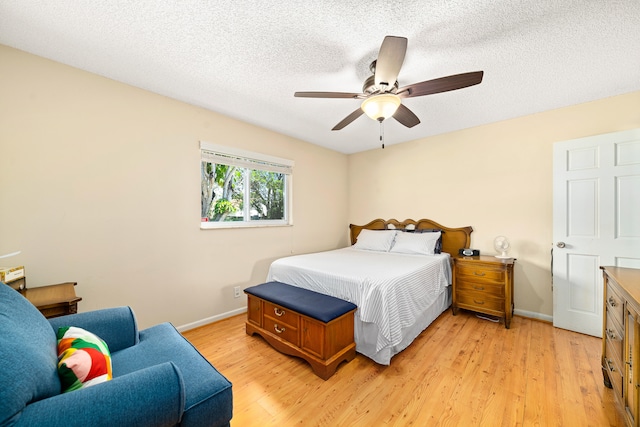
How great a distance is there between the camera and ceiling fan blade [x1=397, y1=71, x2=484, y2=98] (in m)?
1.57

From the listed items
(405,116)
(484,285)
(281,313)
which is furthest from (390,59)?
(484,285)

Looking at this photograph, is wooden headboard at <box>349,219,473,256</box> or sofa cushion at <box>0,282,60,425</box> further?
wooden headboard at <box>349,219,473,256</box>

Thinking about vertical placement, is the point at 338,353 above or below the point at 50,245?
below

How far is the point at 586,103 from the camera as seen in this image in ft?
8.54

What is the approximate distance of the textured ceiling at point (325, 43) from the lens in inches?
56.1

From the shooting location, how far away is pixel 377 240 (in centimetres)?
366

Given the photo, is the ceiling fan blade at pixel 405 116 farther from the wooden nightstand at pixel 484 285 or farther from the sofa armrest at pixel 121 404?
the sofa armrest at pixel 121 404

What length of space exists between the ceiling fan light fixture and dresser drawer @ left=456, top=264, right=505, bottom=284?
6.90ft

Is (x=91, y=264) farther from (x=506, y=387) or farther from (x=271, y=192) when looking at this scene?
(x=506, y=387)

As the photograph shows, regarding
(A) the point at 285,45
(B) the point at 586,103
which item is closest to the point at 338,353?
(A) the point at 285,45

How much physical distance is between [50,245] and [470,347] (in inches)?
140

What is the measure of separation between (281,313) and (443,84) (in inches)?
83.3

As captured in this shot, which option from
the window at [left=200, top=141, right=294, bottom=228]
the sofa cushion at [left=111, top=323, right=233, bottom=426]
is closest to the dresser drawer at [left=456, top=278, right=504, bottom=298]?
the window at [left=200, top=141, right=294, bottom=228]

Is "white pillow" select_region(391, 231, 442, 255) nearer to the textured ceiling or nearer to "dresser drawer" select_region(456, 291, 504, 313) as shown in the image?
"dresser drawer" select_region(456, 291, 504, 313)
